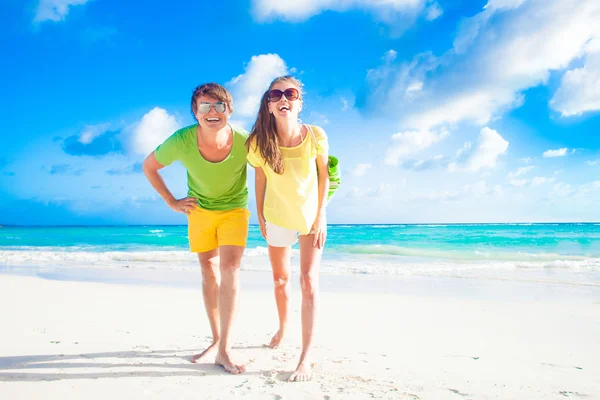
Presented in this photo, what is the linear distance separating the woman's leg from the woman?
29 centimetres

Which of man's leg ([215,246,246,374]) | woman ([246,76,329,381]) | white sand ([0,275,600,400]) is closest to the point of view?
white sand ([0,275,600,400])

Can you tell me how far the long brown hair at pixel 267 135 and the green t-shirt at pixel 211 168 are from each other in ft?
0.78

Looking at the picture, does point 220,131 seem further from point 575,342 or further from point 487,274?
point 487,274

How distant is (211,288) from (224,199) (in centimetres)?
80

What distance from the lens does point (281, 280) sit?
141 inches

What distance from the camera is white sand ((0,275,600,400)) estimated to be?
276 centimetres

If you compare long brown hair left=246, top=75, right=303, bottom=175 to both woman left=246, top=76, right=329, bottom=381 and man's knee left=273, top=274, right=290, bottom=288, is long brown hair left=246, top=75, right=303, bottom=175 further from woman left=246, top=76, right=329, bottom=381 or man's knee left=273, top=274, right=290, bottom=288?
man's knee left=273, top=274, right=290, bottom=288

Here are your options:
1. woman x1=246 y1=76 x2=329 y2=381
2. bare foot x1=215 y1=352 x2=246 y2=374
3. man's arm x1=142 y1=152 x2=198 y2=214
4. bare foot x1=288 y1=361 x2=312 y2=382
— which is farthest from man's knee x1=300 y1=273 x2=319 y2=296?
man's arm x1=142 y1=152 x2=198 y2=214

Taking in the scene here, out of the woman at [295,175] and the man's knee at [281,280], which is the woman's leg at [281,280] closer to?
the man's knee at [281,280]

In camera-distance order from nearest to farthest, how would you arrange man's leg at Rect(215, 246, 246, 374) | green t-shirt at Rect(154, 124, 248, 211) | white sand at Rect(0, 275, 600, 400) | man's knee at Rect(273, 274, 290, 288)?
white sand at Rect(0, 275, 600, 400)
man's leg at Rect(215, 246, 246, 374)
green t-shirt at Rect(154, 124, 248, 211)
man's knee at Rect(273, 274, 290, 288)

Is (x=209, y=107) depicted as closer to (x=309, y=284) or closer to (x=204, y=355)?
(x=309, y=284)

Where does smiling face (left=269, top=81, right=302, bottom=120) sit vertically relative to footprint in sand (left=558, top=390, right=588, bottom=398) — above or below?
above

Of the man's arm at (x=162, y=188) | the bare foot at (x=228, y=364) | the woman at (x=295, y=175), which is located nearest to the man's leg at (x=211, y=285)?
the bare foot at (x=228, y=364)

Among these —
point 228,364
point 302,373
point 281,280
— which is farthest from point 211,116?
point 302,373
